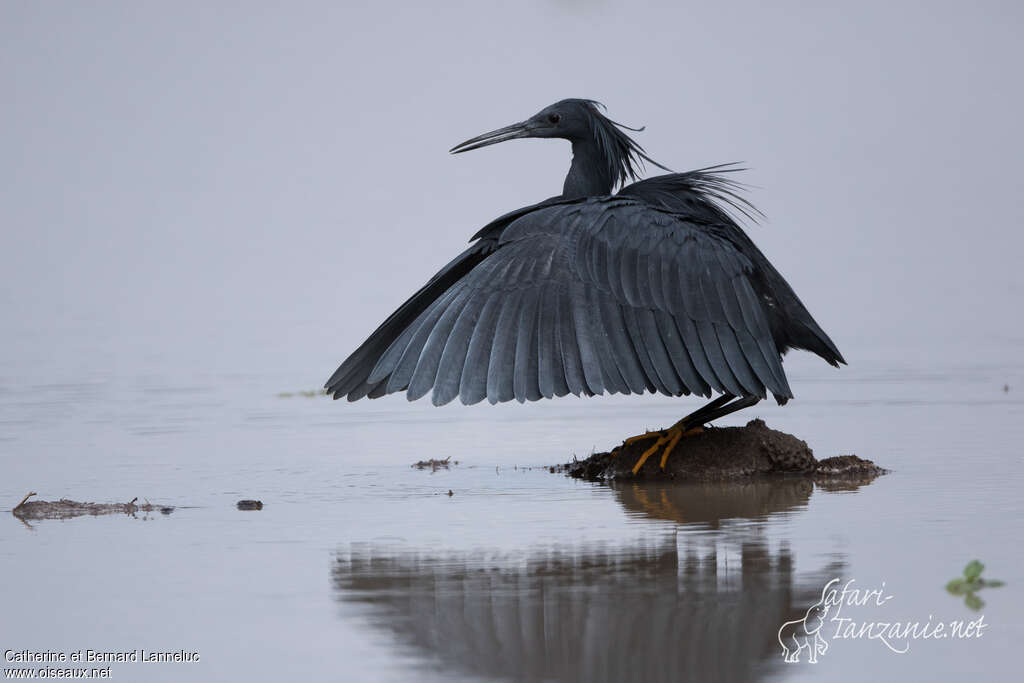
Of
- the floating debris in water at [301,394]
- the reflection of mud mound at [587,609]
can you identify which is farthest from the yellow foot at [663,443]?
the floating debris in water at [301,394]

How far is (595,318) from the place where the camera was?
722 centimetres

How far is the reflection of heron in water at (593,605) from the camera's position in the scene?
4281 millimetres

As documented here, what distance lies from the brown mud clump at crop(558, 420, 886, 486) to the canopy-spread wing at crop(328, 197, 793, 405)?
54 centimetres

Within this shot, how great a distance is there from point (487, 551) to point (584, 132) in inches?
161

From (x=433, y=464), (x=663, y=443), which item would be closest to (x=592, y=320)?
(x=663, y=443)

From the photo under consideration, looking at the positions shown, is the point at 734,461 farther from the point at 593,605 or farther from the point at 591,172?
the point at 593,605

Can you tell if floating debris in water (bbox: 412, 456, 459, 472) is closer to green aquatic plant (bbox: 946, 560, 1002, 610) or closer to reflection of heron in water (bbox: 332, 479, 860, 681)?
reflection of heron in water (bbox: 332, 479, 860, 681)

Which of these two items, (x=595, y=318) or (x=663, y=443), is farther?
(x=663, y=443)

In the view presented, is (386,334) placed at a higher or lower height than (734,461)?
higher

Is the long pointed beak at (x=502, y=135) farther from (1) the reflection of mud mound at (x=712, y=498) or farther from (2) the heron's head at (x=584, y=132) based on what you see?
(1) the reflection of mud mound at (x=712, y=498)

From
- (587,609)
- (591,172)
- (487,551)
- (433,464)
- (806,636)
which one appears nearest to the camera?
(806,636)

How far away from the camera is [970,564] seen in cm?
492

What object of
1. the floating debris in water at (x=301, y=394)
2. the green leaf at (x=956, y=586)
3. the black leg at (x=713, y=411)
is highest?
the floating debris in water at (x=301, y=394)

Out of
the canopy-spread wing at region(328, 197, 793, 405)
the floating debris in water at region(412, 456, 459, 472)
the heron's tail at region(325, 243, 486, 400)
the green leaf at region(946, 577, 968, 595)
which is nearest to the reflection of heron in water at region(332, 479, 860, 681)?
the green leaf at region(946, 577, 968, 595)
